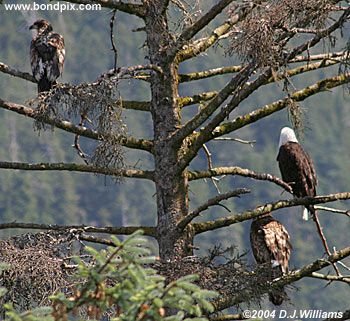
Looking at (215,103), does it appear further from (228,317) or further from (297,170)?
(297,170)

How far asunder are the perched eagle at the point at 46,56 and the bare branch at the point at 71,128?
92 centimetres

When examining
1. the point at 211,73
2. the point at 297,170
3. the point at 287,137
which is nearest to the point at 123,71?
the point at 211,73

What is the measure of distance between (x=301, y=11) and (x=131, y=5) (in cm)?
206

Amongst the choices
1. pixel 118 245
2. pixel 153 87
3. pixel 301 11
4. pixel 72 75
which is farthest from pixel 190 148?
pixel 72 75

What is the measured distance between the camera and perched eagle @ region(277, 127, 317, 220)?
38.5ft

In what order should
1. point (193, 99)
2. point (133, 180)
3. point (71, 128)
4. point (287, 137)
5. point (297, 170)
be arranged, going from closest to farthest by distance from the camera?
point (71, 128) → point (193, 99) → point (297, 170) → point (287, 137) → point (133, 180)

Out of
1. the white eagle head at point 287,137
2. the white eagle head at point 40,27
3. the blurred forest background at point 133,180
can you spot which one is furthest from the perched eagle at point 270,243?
the blurred forest background at point 133,180

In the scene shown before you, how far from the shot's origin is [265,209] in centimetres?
1047

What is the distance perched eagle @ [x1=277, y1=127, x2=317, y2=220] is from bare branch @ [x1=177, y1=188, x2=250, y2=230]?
4.26ft

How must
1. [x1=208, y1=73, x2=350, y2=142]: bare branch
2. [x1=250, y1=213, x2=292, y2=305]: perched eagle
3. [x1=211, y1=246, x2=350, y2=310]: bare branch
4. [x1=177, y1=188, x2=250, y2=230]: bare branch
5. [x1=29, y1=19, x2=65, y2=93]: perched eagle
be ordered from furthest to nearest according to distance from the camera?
[x1=29, y1=19, x2=65, y2=93]: perched eagle, [x1=250, y1=213, x2=292, y2=305]: perched eagle, [x1=208, y1=73, x2=350, y2=142]: bare branch, [x1=211, y1=246, x2=350, y2=310]: bare branch, [x1=177, y1=188, x2=250, y2=230]: bare branch

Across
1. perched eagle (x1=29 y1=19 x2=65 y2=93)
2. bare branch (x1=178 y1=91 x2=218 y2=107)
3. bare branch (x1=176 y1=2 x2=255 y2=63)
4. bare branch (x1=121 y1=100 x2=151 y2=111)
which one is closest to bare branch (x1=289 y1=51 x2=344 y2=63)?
bare branch (x1=176 y1=2 x2=255 y2=63)

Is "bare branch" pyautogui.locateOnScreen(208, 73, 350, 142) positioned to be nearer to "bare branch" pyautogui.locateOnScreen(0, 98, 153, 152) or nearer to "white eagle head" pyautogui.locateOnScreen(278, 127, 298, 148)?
"bare branch" pyautogui.locateOnScreen(0, 98, 153, 152)

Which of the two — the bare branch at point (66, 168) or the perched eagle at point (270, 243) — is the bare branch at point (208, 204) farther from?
A: the perched eagle at point (270, 243)

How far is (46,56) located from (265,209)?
2.88m
